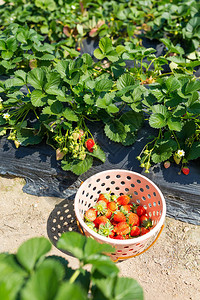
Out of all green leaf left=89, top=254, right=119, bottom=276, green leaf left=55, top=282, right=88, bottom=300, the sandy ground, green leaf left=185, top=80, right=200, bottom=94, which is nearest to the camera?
green leaf left=55, top=282, right=88, bottom=300

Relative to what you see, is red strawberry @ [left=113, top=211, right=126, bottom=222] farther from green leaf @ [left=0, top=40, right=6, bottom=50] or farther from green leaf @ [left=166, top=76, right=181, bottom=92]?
green leaf @ [left=0, top=40, right=6, bottom=50]

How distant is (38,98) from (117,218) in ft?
2.80

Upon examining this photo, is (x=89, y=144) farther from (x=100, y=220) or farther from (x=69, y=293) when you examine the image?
(x=69, y=293)

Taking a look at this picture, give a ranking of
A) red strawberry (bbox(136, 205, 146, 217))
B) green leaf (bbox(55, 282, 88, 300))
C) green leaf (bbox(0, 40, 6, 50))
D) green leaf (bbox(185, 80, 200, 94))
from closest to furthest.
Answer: green leaf (bbox(55, 282, 88, 300)) → green leaf (bbox(185, 80, 200, 94)) → red strawberry (bbox(136, 205, 146, 217)) → green leaf (bbox(0, 40, 6, 50))

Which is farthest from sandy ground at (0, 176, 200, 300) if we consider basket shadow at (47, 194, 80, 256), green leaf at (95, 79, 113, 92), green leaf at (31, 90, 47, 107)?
green leaf at (95, 79, 113, 92)

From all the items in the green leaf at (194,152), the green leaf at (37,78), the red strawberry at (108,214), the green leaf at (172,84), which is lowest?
the red strawberry at (108,214)

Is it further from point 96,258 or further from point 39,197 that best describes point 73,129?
point 96,258

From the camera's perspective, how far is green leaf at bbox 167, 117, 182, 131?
1464mm

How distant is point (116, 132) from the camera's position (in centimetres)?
168

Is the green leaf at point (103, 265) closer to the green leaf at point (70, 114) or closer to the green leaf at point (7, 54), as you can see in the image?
the green leaf at point (70, 114)

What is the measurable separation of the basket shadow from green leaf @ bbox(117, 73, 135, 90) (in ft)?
2.73

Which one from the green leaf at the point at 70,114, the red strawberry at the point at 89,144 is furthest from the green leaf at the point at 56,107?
the red strawberry at the point at 89,144

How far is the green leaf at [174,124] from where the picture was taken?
4.80 feet

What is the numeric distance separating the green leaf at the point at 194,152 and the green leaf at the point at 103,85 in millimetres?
608
